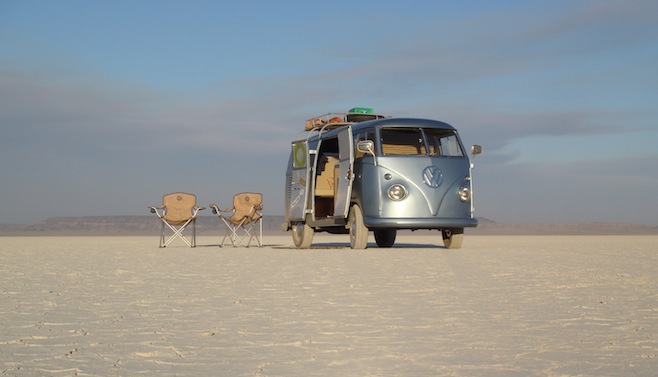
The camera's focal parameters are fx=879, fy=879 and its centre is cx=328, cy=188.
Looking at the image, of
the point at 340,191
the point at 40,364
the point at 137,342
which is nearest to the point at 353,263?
the point at 340,191

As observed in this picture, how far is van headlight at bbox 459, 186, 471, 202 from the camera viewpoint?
15078 mm

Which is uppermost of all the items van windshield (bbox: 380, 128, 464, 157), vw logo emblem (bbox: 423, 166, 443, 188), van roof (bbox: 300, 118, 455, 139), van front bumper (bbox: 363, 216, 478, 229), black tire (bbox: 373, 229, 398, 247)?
van roof (bbox: 300, 118, 455, 139)

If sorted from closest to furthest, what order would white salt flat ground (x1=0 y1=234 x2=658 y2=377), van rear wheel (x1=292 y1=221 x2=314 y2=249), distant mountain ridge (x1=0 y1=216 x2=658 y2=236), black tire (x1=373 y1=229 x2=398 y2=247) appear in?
white salt flat ground (x1=0 y1=234 x2=658 y2=377) → van rear wheel (x1=292 y1=221 x2=314 y2=249) → black tire (x1=373 y1=229 x2=398 y2=247) → distant mountain ridge (x1=0 y1=216 x2=658 y2=236)

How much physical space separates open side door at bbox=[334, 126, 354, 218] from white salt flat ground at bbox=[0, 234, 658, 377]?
444 cm

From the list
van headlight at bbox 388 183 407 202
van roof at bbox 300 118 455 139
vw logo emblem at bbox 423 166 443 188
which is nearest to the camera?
van headlight at bbox 388 183 407 202

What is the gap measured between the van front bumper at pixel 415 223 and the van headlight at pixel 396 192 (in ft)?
1.16

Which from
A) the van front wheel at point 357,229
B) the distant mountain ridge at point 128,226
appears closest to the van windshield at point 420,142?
the van front wheel at point 357,229

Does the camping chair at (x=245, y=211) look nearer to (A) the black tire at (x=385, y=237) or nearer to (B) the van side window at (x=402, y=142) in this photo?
(A) the black tire at (x=385, y=237)

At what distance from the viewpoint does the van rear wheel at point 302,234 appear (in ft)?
57.2

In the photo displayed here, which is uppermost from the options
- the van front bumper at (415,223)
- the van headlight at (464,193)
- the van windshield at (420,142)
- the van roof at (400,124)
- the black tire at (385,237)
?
the van roof at (400,124)

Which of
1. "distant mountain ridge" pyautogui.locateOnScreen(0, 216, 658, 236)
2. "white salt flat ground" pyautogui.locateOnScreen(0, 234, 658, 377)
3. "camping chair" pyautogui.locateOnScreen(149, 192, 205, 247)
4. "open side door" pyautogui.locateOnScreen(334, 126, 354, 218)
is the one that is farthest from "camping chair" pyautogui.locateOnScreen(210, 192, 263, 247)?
"distant mountain ridge" pyautogui.locateOnScreen(0, 216, 658, 236)

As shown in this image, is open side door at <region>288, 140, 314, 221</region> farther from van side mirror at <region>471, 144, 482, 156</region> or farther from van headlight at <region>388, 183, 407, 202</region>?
van side mirror at <region>471, 144, 482, 156</region>

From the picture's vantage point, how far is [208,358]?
→ 4.64 m

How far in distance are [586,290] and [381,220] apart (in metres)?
6.56
